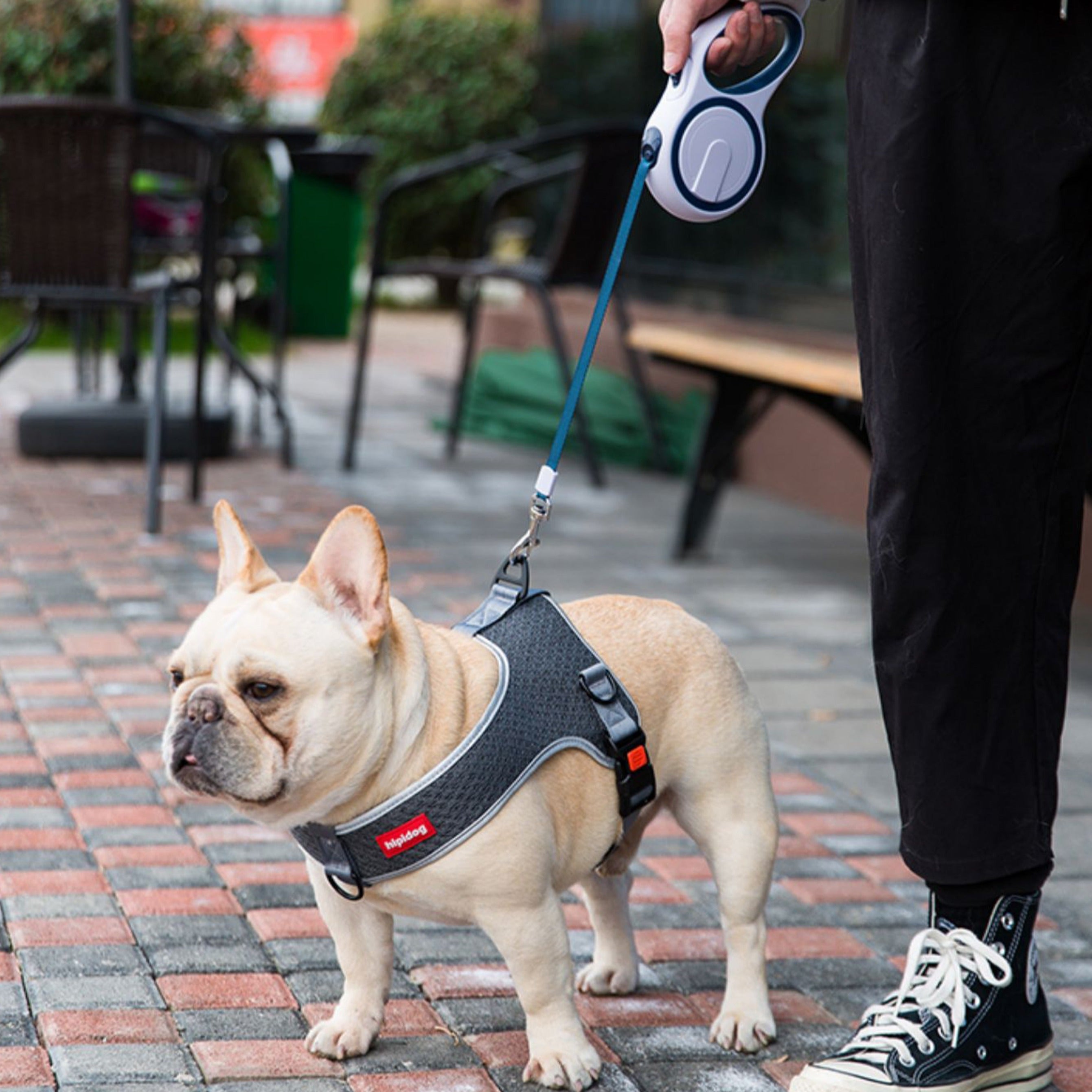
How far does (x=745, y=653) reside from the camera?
15.7 ft

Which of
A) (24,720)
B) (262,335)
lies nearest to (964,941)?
(24,720)

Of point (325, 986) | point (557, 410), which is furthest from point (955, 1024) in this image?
point (557, 410)

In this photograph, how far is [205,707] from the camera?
2.10 metres

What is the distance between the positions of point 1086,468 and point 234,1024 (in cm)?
142

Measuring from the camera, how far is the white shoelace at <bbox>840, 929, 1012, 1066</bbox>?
7.54 feet

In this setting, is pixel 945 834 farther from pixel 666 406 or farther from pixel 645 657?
pixel 666 406

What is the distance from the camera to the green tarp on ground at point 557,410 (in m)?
7.89

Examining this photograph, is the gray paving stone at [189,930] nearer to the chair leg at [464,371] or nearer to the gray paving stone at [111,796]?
the gray paving stone at [111,796]

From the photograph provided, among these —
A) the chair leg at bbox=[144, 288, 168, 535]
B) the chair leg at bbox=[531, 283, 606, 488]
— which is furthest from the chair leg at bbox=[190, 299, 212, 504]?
the chair leg at bbox=[531, 283, 606, 488]

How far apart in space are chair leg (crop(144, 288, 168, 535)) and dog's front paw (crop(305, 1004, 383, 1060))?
3.56m

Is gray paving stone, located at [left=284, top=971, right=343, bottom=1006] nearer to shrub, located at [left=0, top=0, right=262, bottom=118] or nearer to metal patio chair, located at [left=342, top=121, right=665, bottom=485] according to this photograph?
metal patio chair, located at [left=342, top=121, right=665, bottom=485]

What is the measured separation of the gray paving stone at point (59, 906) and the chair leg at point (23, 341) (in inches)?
137

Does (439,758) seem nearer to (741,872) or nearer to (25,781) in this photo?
(741,872)

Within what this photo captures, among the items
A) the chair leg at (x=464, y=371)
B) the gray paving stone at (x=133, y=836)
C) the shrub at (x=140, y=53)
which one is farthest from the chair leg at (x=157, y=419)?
the shrub at (x=140, y=53)
